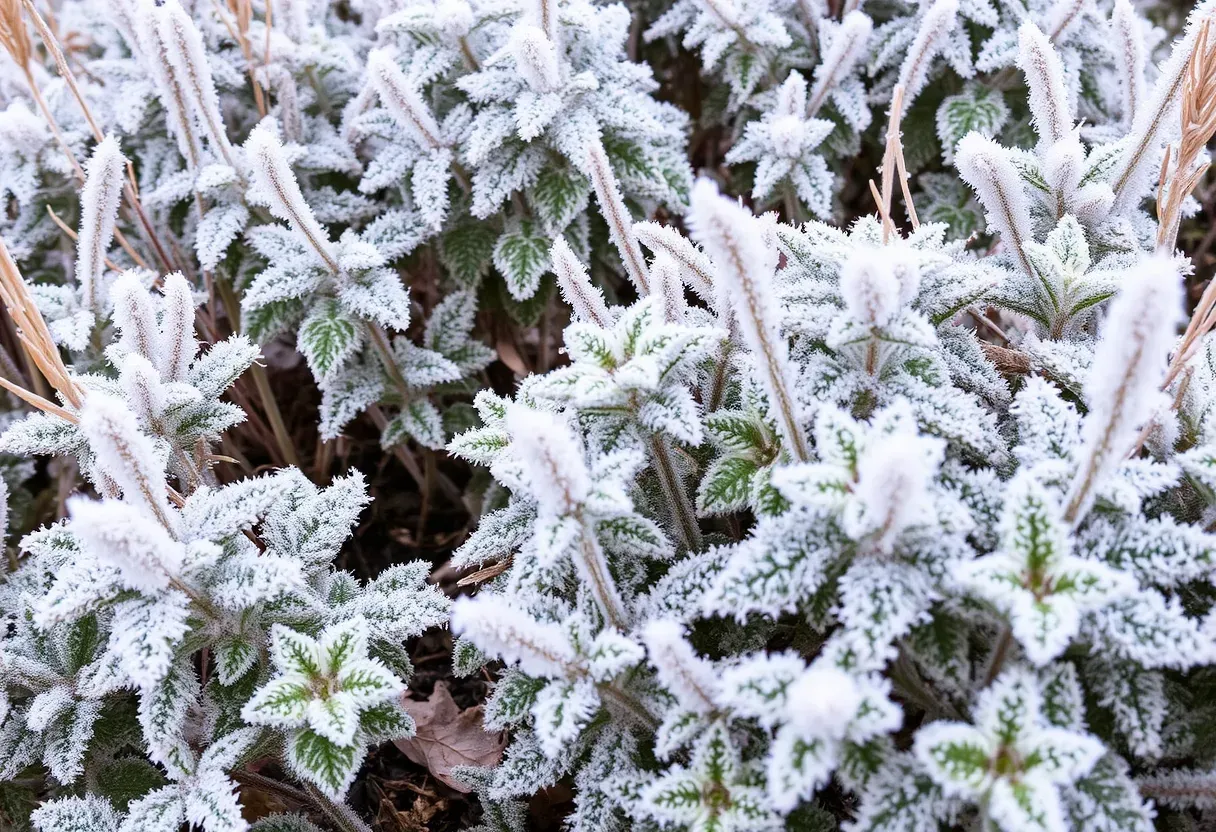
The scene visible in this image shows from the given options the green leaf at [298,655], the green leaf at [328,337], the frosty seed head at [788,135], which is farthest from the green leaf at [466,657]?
the frosty seed head at [788,135]

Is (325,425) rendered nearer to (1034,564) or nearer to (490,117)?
(490,117)

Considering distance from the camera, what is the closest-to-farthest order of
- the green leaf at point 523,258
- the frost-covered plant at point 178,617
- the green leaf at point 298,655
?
the frost-covered plant at point 178,617 → the green leaf at point 298,655 → the green leaf at point 523,258

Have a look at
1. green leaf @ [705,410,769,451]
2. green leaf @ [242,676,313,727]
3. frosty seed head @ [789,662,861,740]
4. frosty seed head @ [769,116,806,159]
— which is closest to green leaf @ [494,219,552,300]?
frosty seed head @ [769,116,806,159]

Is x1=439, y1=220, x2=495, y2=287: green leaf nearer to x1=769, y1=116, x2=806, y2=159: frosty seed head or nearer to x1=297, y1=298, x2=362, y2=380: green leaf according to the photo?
x1=297, y1=298, x2=362, y2=380: green leaf

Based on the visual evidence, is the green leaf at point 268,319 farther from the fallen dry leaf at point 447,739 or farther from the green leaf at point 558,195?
the fallen dry leaf at point 447,739

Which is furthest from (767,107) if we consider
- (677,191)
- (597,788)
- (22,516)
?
(22,516)

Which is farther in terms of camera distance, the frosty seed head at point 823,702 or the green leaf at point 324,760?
the green leaf at point 324,760
